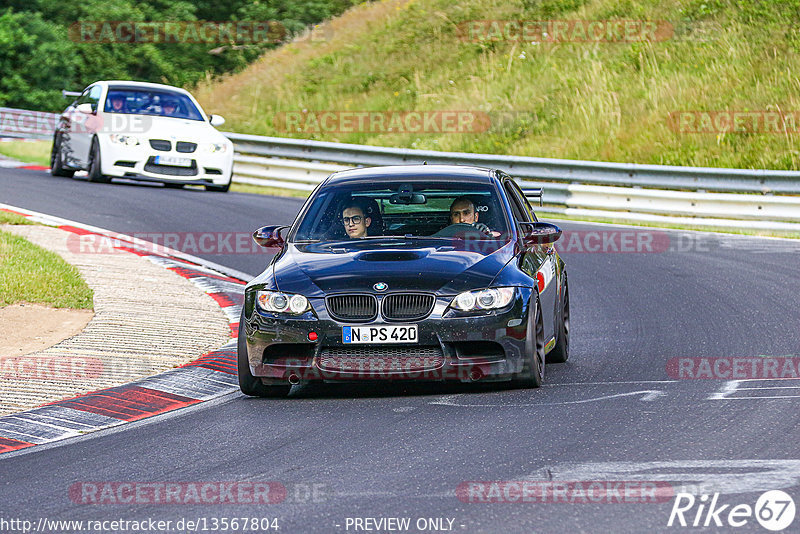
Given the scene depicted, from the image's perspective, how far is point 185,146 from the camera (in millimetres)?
21469

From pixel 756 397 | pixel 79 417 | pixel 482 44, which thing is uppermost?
pixel 482 44

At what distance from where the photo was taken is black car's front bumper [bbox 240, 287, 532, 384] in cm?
802

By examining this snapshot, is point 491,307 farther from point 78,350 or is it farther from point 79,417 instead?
point 78,350

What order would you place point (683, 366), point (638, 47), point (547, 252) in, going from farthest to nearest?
point (638, 47) < point (547, 252) < point (683, 366)

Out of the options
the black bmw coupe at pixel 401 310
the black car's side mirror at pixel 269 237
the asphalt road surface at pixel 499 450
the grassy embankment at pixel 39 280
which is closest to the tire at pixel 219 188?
the grassy embankment at pixel 39 280

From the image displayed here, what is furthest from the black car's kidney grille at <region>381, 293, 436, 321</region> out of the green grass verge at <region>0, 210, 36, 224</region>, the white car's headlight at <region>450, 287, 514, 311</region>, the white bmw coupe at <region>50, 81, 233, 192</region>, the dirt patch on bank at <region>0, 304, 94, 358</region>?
the white bmw coupe at <region>50, 81, 233, 192</region>

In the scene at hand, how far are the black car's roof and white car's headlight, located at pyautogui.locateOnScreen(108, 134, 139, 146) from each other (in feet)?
39.4

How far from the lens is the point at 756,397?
7.89 m

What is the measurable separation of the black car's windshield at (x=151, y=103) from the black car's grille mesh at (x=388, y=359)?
14.8 metres

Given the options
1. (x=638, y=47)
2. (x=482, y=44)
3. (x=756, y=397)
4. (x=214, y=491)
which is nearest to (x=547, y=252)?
(x=756, y=397)

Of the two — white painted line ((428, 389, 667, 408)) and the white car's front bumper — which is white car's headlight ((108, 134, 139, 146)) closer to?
the white car's front bumper

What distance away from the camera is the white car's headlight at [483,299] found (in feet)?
26.5

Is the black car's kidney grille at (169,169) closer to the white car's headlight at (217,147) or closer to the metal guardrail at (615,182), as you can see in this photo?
the white car's headlight at (217,147)

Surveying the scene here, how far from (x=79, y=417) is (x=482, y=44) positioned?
2606 cm
